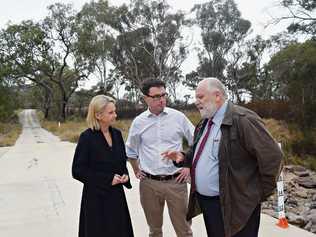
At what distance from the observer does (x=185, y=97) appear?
158ft

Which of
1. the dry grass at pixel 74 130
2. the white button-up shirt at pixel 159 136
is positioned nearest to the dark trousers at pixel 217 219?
the white button-up shirt at pixel 159 136

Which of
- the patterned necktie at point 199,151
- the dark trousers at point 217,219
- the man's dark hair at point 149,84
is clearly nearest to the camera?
the dark trousers at point 217,219

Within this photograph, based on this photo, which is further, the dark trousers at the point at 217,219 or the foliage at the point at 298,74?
the foliage at the point at 298,74

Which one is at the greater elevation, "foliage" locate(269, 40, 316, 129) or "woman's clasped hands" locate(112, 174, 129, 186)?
"foliage" locate(269, 40, 316, 129)

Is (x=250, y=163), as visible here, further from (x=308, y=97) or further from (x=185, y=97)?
(x=185, y=97)

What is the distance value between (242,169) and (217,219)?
39 cm

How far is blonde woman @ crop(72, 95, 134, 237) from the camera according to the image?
10.7 feet

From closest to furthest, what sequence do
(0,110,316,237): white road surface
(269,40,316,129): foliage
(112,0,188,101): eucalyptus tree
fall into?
(0,110,316,237): white road surface → (269,40,316,129): foliage → (112,0,188,101): eucalyptus tree

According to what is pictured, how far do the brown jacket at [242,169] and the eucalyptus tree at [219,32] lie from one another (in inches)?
1579

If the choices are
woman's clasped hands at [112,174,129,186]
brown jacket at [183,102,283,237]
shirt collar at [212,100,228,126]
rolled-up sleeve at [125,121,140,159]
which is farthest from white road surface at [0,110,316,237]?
shirt collar at [212,100,228,126]

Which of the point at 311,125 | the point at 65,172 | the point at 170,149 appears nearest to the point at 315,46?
the point at 311,125

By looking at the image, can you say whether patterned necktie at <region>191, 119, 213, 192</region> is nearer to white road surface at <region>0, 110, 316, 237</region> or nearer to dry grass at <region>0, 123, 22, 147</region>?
white road surface at <region>0, 110, 316, 237</region>

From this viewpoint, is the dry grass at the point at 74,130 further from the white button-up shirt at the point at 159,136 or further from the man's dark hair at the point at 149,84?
the man's dark hair at the point at 149,84

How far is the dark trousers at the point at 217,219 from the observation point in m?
2.73
